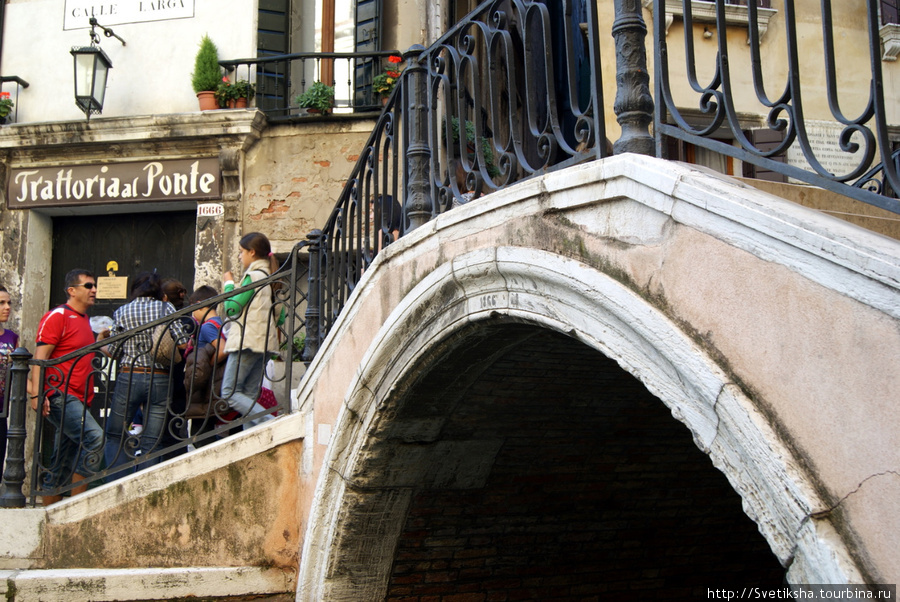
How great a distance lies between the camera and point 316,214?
8.01 metres

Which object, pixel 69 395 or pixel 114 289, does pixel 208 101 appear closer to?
pixel 114 289

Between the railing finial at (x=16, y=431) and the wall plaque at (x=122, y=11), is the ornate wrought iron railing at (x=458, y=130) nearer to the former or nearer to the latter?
the railing finial at (x=16, y=431)

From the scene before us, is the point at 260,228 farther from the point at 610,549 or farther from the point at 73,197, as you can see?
the point at 610,549

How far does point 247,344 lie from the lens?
4.98m

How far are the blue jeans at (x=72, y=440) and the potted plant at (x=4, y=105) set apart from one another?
4352mm

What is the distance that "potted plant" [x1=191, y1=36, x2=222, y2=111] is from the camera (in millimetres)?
8023

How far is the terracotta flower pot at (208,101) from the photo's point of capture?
8023 millimetres

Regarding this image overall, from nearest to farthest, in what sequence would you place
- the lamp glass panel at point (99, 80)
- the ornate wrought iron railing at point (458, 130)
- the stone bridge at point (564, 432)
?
1. the stone bridge at point (564, 432)
2. the ornate wrought iron railing at point (458, 130)
3. the lamp glass panel at point (99, 80)

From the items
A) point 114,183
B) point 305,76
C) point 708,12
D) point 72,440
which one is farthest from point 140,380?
point 708,12

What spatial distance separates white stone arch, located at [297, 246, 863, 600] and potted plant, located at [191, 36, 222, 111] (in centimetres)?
480

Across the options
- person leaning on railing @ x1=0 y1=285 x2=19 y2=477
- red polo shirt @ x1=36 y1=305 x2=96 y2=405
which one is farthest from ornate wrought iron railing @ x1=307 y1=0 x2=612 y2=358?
person leaning on railing @ x1=0 y1=285 x2=19 y2=477

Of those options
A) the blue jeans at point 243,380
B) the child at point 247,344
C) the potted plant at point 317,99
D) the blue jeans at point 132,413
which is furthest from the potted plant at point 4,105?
the blue jeans at point 243,380

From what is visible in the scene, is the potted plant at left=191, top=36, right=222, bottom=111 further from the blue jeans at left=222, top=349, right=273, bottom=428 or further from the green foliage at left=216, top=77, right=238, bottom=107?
the blue jeans at left=222, top=349, right=273, bottom=428

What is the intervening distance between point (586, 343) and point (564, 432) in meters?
2.12
